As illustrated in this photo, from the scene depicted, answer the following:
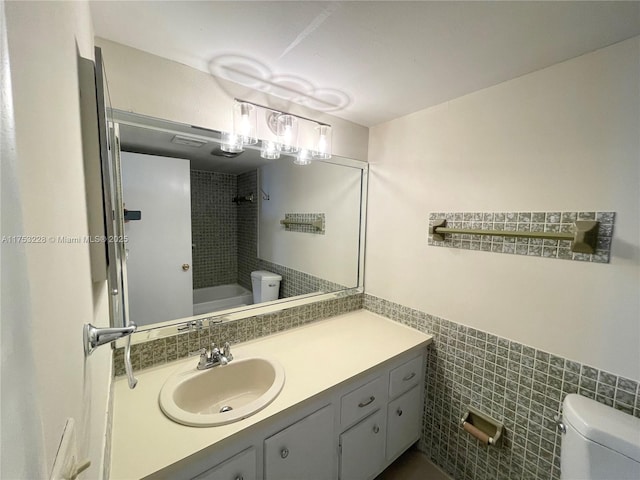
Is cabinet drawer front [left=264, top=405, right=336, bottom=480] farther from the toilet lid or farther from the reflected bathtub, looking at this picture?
the toilet lid

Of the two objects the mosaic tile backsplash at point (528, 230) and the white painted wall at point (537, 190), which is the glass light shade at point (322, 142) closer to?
the white painted wall at point (537, 190)

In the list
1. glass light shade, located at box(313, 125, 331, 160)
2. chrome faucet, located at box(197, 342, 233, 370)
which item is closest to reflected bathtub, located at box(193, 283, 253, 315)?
chrome faucet, located at box(197, 342, 233, 370)

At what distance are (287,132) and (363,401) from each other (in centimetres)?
147

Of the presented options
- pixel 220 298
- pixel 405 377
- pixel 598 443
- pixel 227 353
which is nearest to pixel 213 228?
pixel 220 298

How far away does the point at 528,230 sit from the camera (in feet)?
3.89

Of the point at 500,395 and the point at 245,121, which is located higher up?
the point at 245,121

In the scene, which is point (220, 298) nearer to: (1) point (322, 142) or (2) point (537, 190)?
(1) point (322, 142)

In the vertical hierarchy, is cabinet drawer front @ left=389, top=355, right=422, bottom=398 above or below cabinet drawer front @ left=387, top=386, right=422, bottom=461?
above

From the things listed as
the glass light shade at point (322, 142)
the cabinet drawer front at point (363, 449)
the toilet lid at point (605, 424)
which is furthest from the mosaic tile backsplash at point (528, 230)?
the cabinet drawer front at point (363, 449)

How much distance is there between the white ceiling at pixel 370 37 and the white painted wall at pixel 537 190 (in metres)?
0.13

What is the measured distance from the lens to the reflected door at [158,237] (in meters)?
1.21

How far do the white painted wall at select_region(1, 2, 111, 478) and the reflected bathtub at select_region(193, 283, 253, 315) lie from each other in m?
0.93

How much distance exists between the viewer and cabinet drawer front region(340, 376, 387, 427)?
1.23 m

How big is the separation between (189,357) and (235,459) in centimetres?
56
